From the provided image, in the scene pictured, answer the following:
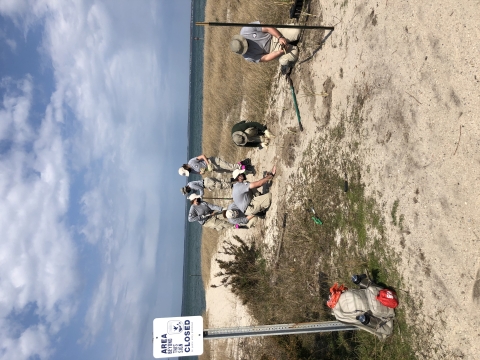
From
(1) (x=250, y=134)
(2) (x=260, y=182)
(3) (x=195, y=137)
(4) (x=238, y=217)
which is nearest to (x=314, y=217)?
(2) (x=260, y=182)

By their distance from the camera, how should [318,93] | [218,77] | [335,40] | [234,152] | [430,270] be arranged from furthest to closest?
1. [218,77]
2. [234,152]
3. [318,93]
4. [335,40]
5. [430,270]

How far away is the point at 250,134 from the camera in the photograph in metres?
9.38

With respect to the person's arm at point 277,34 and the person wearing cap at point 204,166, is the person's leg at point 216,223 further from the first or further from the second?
the person's arm at point 277,34

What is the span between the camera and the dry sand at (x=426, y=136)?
4035mm

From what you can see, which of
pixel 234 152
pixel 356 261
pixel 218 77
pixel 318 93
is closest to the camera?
pixel 356 261

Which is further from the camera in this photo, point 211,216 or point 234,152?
point 234,152

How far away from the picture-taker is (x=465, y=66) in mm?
4082

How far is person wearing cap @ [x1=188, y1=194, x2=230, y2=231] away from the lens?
9.76 m

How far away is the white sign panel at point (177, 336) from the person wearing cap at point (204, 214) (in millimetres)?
4615

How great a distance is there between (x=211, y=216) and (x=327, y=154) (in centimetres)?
453

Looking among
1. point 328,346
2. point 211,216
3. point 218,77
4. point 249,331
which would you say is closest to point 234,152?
point 211,216

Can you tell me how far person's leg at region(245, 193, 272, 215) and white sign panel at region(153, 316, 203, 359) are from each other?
14.6 ft

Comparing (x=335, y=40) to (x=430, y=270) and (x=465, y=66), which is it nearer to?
(x=465, y=66)

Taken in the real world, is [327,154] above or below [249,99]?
below
